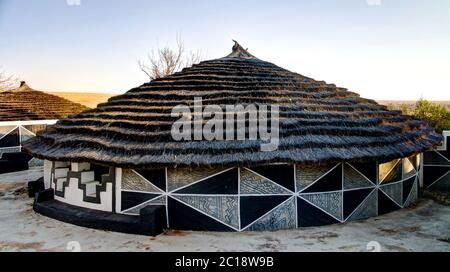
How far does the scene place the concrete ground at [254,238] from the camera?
6199 millimetres

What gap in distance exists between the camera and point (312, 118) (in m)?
7.91

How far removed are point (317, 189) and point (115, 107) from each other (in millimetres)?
4968

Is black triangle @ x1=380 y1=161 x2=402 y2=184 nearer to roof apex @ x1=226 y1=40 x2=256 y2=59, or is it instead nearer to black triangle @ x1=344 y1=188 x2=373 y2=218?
black triangle @ x1=344 y1=188 x2=373 y2=218

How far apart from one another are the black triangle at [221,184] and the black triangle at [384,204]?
3.22 meters

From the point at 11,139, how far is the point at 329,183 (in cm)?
1355

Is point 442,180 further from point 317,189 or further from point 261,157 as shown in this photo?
point 261,157

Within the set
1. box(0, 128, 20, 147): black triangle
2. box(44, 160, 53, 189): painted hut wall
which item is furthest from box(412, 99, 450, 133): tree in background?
box(0, 128, 20, 147): black triangle

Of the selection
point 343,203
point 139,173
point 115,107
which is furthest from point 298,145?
point 115,107

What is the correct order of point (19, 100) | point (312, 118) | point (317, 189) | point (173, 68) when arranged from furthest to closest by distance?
point (173, 68), point (19, 100), point (312, 118), point (317, 189)

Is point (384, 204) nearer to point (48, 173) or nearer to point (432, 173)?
point (432, 173)

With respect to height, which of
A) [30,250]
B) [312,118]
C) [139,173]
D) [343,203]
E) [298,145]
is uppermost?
[312,118]

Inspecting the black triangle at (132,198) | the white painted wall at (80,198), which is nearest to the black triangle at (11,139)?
the white painted wall at (80,198)

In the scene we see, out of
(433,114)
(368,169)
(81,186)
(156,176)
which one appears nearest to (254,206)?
(156,176)

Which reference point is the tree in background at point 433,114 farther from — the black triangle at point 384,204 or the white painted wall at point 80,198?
the white painted wall at point 80,198
